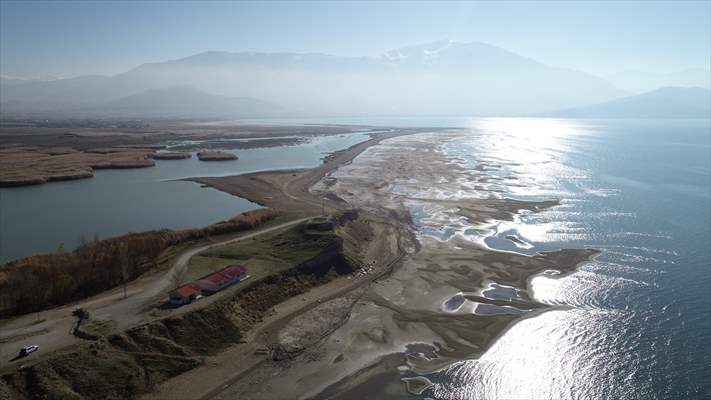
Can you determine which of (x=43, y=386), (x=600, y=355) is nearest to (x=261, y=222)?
(x=43, y=386)

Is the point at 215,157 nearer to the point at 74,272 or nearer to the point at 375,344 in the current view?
the point at 74,272

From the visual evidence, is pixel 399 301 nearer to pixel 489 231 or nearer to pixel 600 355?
pixel 600 355

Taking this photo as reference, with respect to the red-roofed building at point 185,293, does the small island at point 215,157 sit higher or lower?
→ higher

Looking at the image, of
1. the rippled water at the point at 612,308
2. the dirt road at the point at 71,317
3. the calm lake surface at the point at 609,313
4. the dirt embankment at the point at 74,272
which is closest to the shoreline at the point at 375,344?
the calm lake surface at the point at 609,313

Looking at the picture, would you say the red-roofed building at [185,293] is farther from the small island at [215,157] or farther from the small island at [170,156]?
the small island at [170,156]

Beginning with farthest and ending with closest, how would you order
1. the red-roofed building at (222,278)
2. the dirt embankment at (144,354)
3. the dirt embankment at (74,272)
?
the red-roofed building at (222,278)
the dirt embankment at (74,272)
the dirt embankment at (144,354)

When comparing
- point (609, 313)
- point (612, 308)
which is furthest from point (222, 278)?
point (612, 308)

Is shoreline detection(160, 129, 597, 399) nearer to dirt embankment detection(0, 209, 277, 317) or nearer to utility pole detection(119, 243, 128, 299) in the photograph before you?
utility pole detection(119, 243, 128, 299)
